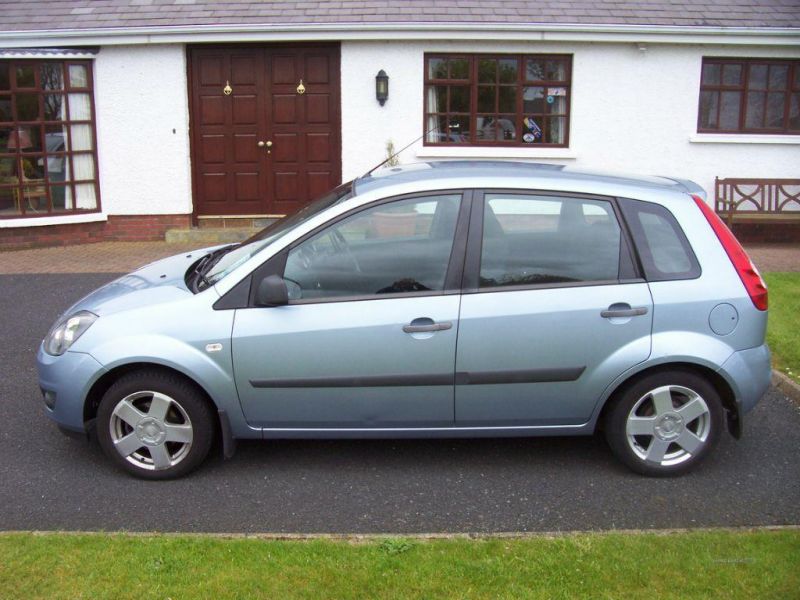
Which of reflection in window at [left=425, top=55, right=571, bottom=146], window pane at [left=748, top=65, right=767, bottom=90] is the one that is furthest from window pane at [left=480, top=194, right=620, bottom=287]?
window pane at [left=748, top=65, right=767, bottom=90]

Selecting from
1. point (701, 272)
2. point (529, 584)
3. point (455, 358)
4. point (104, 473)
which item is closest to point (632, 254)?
point (701, 272)

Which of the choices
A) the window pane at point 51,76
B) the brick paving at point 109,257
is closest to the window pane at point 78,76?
the window pane at point 51,76

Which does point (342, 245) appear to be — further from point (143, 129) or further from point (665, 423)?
point (143, 129)

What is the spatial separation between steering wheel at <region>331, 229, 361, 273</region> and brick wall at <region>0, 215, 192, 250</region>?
876cm

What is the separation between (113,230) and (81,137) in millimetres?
1393

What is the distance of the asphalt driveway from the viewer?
14.0 feet

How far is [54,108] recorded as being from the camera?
12297 mm

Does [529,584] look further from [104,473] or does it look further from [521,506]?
[104,473]

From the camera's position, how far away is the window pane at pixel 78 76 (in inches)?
486

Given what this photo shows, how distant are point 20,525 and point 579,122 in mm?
10295

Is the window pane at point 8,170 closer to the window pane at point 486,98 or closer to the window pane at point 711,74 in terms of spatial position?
the window pane at point 486,98

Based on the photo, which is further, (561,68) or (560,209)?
(561,68)

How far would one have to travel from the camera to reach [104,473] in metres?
4.84

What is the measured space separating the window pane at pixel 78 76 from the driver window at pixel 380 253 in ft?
30.2
